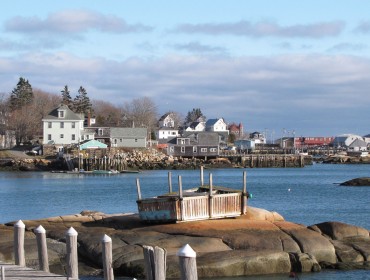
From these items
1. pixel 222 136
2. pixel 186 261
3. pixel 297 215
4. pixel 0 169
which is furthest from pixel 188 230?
pixel 222 136

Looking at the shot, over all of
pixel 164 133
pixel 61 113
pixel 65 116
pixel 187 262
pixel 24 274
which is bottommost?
pixel 24 274

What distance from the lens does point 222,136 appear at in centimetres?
18888

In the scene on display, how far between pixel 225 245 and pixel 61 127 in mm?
93316

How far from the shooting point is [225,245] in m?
27.9

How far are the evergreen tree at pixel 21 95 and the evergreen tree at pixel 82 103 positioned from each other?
459 inches

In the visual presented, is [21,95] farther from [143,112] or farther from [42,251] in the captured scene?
[42,251]

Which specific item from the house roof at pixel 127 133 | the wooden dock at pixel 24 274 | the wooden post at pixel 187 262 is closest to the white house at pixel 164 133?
the house roof at pixel 127 133

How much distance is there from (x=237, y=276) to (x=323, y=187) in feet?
199

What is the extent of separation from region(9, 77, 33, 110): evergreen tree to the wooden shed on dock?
121583 mm

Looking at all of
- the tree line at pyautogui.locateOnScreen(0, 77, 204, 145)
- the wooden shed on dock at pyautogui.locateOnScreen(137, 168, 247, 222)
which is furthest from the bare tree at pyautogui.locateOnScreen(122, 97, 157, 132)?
the wooden shed on dock at pyautogui.locateOnScreen(137, 168, 247, 222)

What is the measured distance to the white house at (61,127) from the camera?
388 feet

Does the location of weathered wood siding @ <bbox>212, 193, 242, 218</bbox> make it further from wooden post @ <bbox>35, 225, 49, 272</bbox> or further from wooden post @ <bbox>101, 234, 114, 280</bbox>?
wooden post @ <bbox>101, 234, 114, 280</bbox>

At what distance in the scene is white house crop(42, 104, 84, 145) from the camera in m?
118

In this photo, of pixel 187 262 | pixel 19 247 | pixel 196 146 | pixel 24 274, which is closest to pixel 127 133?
pixel 196 146
